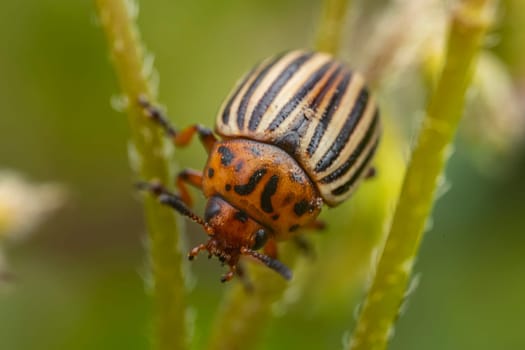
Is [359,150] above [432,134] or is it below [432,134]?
above

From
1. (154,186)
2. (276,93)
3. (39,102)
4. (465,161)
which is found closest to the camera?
(154,186)

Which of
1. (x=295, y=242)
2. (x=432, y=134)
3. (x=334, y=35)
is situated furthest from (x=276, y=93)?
(x=432, y=134)

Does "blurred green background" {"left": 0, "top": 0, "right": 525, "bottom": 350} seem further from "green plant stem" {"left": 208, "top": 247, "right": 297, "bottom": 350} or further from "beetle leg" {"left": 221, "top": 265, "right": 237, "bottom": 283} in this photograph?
"beetle leg" {"left": 221, "top": 265, "right": 237, "bottom": 283}

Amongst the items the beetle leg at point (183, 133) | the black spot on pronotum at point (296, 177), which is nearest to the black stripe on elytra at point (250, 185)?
the black spot on pronotum at point (296, 177)

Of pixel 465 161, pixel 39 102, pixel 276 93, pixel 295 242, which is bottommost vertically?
pixel 295 242

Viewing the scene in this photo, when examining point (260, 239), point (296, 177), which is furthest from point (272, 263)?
point (296, 177)

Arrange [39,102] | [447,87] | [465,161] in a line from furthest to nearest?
[39,102], [465,161], [447,87]

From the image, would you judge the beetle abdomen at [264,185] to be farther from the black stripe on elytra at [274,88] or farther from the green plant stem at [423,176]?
the green plant stem at [423,176]

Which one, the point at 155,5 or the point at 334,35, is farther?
the point at 155,5

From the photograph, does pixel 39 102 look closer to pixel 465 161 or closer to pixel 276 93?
pixel 465 161
